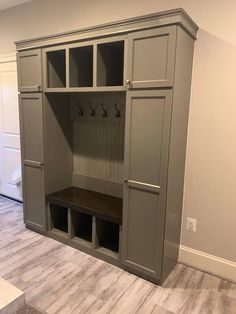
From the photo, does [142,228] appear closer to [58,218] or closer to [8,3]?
[58,218]

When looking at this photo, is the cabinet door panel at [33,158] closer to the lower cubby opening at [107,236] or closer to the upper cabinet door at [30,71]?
the upper cabinet door at [30,71]

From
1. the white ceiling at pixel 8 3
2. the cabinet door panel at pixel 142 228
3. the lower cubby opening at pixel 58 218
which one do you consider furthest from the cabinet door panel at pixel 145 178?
the white ceiling at pixel 8 3

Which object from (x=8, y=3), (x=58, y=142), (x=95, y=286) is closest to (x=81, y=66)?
(x=58, y=142)

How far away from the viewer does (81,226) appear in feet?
9.33

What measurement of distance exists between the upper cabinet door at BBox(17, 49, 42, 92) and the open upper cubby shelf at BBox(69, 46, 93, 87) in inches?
14.0

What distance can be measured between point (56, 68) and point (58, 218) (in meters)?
1.68

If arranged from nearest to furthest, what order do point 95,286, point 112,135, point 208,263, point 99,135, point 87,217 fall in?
point 95,286 → point 208,263 → point 112,135 → point 99,135 → point 87,217

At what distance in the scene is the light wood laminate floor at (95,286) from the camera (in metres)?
1.90

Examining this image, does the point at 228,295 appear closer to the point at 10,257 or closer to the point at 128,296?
the point at 128,296

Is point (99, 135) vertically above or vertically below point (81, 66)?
below

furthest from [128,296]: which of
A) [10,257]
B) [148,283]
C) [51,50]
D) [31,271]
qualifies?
[51,50]

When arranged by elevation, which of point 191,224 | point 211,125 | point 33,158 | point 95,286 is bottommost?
point 95,286

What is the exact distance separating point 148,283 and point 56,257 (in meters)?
0.93

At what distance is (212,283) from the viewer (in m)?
2.18
